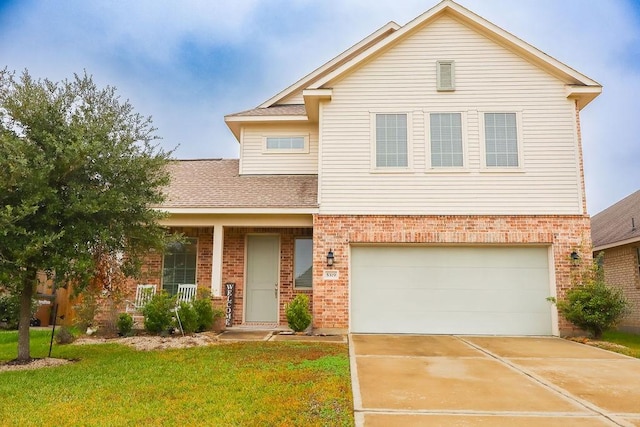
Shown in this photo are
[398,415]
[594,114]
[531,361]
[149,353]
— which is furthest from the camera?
[594,114]

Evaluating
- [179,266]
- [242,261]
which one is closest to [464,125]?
[242,261]

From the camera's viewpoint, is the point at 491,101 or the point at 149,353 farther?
the point at 491,101

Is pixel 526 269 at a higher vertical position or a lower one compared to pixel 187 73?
lower

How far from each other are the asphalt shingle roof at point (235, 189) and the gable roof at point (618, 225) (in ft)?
29.6

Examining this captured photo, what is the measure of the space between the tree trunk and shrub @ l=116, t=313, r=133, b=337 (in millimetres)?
2858

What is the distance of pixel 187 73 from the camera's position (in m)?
39.2

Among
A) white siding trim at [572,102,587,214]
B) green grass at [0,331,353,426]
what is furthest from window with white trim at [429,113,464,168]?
green grass at [0,331,353,426]

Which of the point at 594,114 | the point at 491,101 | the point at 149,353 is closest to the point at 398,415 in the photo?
the point at 149,353

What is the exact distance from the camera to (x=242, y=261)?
12.7 meters

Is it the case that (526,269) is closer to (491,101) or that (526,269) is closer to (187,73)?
(491,101)

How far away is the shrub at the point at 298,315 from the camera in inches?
427

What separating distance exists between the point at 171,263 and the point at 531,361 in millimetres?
8896

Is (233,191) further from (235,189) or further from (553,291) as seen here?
(553,291)

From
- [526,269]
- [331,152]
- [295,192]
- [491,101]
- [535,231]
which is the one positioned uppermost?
[491,101]
